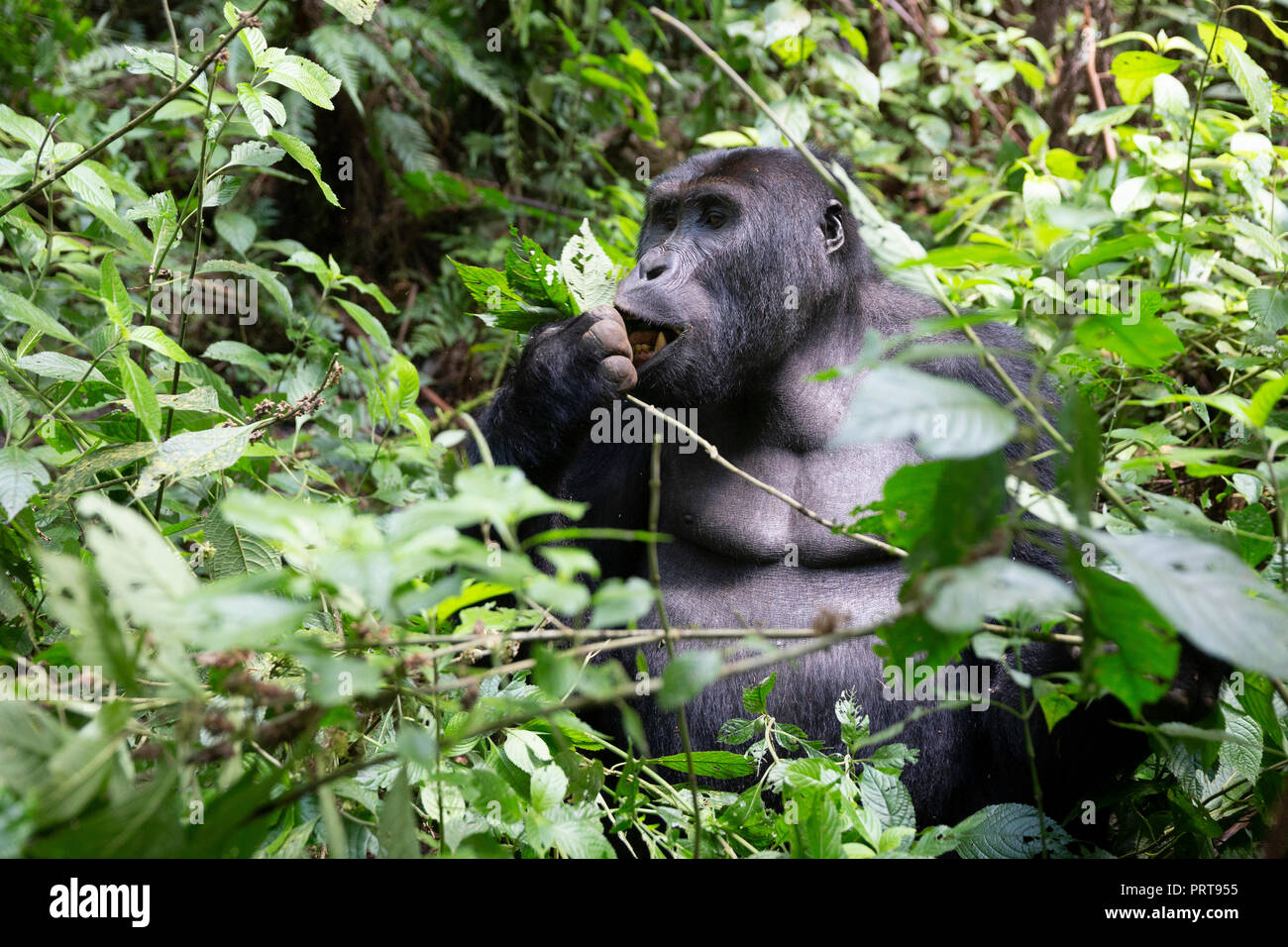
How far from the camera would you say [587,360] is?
2.71 meters

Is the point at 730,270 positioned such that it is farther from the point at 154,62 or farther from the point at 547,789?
the point at 547,789

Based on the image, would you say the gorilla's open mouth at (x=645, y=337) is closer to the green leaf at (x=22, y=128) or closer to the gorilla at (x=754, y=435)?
the gorilla at (x=754, y=435)

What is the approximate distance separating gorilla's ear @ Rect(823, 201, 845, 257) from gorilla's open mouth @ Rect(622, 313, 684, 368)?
60 centimetres

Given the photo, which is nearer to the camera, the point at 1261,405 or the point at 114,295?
the point at 1261,405

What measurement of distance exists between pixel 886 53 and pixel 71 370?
15.7 ft

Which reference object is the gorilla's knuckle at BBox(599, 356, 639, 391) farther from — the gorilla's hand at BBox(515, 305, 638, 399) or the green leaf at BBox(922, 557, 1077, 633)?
the green leaf at BBox(922, 557, 1077, 633)

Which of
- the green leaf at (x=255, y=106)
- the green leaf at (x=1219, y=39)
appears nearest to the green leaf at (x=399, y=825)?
the green leaf at (x=255, y=106)

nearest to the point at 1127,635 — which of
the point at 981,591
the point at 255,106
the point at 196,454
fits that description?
the point at 981,591

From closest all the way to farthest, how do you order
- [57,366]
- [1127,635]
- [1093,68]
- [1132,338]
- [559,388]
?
[1127,635] → [1132,338] → [57,366] → [559,388] → [1093,68]

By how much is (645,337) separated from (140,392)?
1343 millimetres

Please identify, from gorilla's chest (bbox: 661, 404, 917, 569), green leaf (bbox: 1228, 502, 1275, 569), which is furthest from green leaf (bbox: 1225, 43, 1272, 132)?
green leaf (bbox: 1228, 502, 1275, 569)

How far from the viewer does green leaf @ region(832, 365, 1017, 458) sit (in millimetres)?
1002
